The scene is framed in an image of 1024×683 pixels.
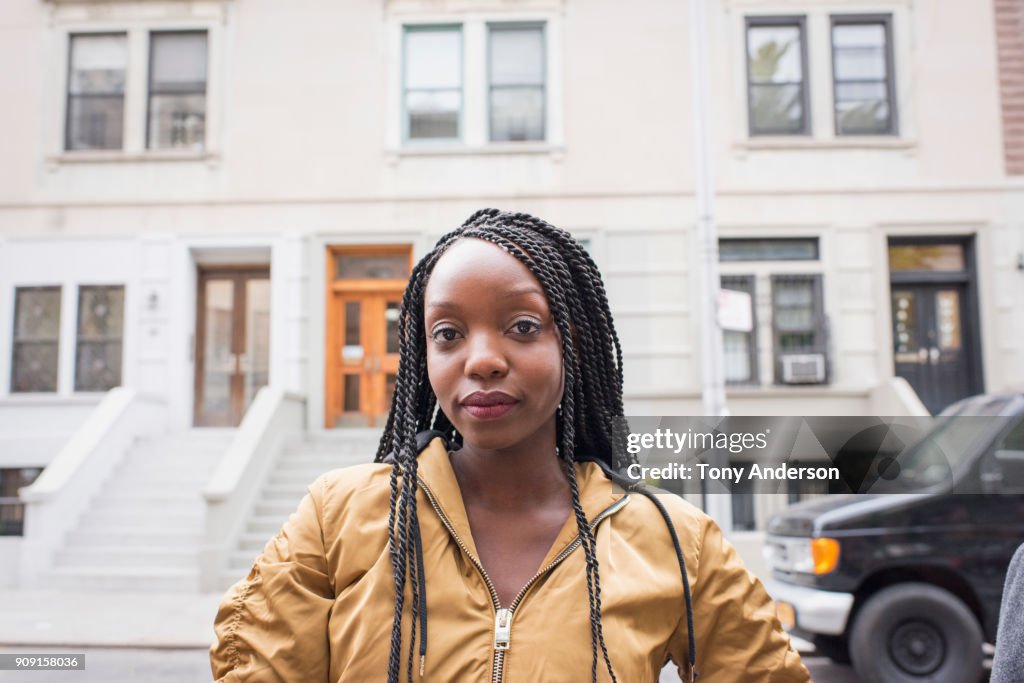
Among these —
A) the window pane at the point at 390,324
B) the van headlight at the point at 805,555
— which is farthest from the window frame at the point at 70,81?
the van headlight at the point at 805,555

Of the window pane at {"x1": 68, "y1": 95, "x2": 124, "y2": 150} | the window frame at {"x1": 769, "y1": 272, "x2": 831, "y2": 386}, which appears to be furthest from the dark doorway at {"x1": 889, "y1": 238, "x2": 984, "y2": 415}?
the window pane at {"x1": 68, "y1": 95, "x2": 124, "y2": 150}

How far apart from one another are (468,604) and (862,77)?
12.2 meters

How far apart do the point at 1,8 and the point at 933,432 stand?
13.7 metres

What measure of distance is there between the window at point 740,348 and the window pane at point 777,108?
7.71 ft

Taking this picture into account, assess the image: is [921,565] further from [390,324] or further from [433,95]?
[433,95]

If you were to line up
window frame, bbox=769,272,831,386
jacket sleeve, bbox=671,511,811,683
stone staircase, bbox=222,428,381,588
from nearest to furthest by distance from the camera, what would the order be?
jacket sleeve, bbox=671,511,811,683 → stone staircase, bbox=222,428,381,588 → window frame, bbox=769,272,831,386

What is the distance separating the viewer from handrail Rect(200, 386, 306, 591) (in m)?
8.10

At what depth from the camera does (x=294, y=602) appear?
4.54 ft

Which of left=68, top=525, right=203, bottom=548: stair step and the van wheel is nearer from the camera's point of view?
the van wheel

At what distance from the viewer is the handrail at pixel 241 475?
8.10 meters

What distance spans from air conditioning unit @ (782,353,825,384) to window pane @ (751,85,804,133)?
349cm

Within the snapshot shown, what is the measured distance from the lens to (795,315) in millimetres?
11156

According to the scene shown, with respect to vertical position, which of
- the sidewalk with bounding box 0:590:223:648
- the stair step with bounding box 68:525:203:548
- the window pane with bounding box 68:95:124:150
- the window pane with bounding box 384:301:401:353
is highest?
the window pane with bounding box 68:95:124:150

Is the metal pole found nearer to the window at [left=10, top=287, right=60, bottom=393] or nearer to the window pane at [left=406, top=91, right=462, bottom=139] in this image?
the window pane at [left=406, top=91, right=462, bottom=139]
